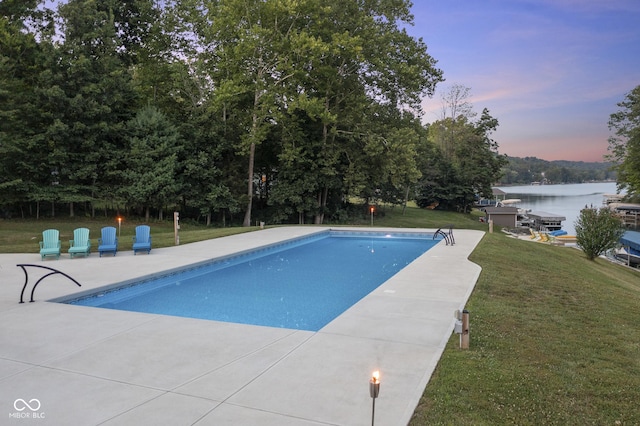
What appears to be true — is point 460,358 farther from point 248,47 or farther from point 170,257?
point 248,47

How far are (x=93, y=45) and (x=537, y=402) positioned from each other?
82.6 ft

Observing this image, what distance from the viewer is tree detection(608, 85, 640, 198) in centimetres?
3572

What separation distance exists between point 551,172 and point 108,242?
17495cm

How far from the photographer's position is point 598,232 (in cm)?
1562

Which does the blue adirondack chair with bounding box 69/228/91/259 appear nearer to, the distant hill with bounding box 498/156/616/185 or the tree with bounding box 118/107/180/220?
the tree with bounding box 118/107/180/220

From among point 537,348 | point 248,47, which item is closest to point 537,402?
point 537,348

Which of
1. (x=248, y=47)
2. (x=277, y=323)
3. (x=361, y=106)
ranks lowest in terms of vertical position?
(x=277, y=323)

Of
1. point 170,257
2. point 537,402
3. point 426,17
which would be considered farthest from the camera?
point 426,17

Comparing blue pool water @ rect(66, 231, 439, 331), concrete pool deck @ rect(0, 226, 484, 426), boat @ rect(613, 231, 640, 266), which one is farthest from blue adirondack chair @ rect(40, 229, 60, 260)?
Result: boat @ rect(613, 231, 640, 266)

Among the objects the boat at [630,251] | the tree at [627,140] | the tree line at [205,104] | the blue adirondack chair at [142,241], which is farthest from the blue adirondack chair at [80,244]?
the tree at [627,140]

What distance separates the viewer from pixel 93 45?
21.3 meters

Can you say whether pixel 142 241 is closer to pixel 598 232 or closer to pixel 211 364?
pixel 211 364

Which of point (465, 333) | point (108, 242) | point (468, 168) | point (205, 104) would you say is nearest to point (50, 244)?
point (108, 242)

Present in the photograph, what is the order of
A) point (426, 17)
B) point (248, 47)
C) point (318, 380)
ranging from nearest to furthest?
point (318, 380) → point (248, 47) → point (426, 17)
